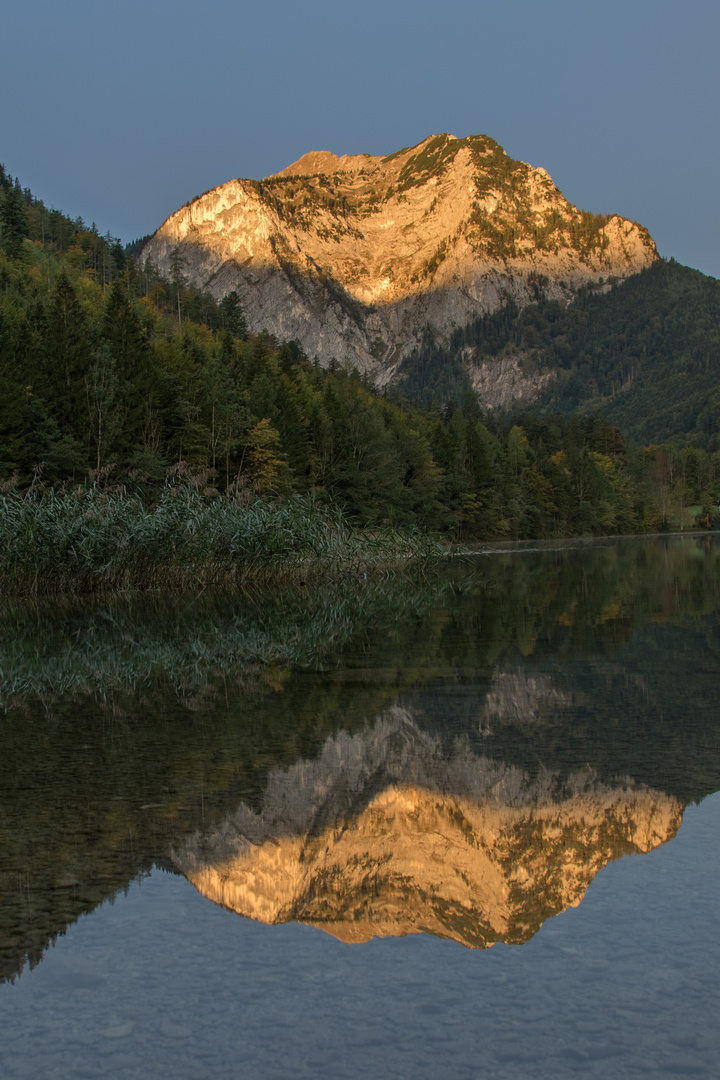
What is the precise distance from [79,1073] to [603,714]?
5.71m

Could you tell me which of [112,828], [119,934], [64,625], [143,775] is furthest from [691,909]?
[64,625]

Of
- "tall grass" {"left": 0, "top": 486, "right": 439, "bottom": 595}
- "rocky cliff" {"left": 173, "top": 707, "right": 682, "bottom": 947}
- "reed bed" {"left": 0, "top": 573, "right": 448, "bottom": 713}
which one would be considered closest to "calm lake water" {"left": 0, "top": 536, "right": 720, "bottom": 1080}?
"rocky cliff" {"left": 173, "top": 707, "right": 682, "bottom": 947}

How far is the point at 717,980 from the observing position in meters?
3.01

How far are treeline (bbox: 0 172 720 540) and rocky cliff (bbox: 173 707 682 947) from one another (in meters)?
20.3

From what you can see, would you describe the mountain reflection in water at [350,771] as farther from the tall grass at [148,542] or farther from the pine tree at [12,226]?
the pine tree at [12,226]

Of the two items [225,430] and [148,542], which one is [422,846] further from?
[225,430]

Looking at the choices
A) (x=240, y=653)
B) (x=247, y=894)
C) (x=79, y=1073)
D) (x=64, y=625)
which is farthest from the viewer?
(x=64, y=625)

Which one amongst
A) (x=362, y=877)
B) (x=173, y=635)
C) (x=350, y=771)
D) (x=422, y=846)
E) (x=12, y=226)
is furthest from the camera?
(x=12, y=226)

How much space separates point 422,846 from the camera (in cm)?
444

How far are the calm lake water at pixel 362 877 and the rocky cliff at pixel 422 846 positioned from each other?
0.06 ft

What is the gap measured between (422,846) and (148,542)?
62.0ft

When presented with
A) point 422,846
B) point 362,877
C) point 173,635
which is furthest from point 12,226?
point 362,877

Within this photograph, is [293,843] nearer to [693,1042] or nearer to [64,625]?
[693,1042]

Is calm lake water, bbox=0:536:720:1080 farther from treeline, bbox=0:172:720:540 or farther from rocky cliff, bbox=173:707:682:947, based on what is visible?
treeline, bbox=0:172:720:540
